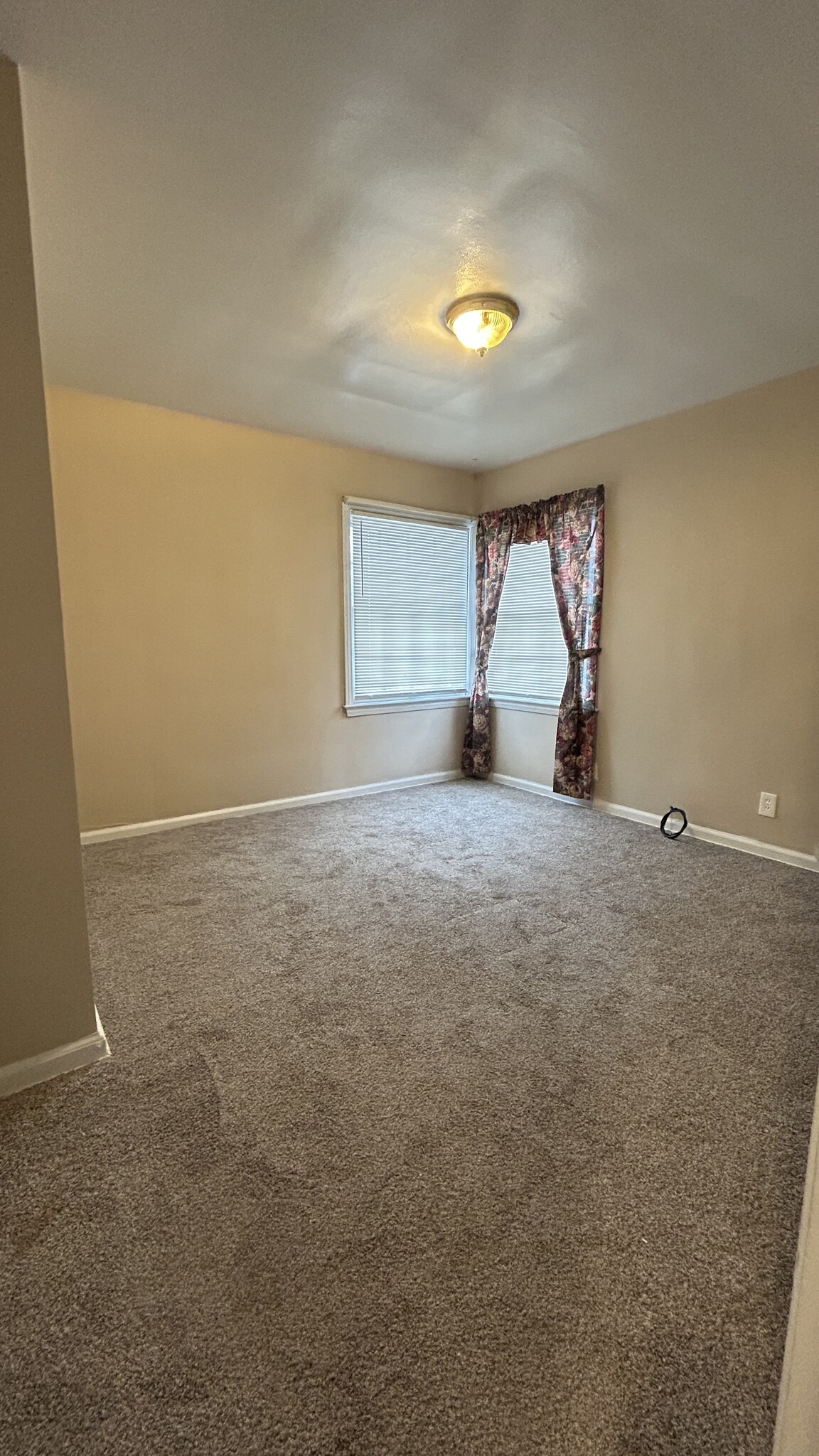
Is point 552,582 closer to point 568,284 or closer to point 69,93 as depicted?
point 568,284

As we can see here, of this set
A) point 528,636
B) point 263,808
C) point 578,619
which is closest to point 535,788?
point 528,636

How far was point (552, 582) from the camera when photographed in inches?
166

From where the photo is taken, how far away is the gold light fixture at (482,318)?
7.43 feet

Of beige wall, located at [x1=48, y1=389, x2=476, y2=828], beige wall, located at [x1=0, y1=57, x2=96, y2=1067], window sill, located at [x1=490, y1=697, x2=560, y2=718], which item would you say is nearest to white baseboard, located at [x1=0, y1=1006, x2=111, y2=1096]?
beige wall, located at [x1=0, y1=57, x2=96, y2=1067]

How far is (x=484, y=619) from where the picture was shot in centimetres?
477

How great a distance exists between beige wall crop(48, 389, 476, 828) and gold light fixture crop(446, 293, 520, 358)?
5.93 feet

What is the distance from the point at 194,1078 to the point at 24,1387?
0.68 meters

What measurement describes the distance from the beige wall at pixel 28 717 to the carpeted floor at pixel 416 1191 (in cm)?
26

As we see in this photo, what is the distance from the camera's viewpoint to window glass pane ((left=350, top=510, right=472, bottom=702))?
4320mm

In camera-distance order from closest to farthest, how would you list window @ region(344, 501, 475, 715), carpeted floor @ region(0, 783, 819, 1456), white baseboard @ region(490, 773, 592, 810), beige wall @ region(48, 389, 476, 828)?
carpeted floor @ region(0, 783, 819, 1456), beige wall @ region(48, 389, 476, 828), white baseboard @ region(490, 773, 592, 810), window @ region(344, 501, 475, 715)

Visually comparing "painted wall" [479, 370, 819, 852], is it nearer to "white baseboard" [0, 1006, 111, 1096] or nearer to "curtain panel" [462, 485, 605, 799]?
"curtain panel" [462, 485, 605, 799]

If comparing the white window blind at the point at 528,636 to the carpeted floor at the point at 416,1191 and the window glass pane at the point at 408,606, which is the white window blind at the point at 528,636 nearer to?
the window glass pane at the point at 408,606

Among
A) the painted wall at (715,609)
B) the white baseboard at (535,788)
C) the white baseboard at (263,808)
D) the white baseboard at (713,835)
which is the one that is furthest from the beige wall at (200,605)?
the painted wall at (715,609)

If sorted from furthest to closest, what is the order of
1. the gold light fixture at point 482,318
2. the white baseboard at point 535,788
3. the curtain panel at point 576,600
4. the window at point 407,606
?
the window at point 407,606 → the white baseboard at point 535,788 → the curtain panel at point 576,600 → the gold light fixture at point 482,318
